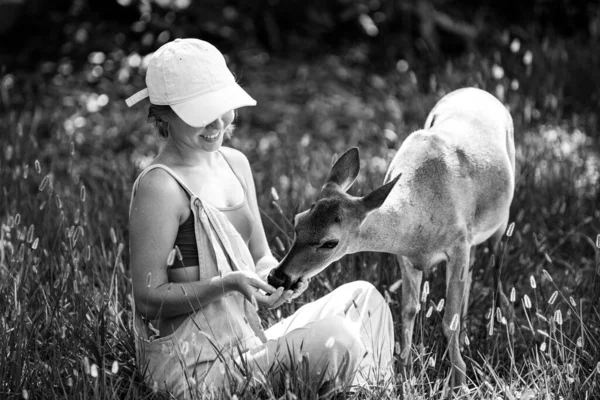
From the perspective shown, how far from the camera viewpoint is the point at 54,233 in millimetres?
4016

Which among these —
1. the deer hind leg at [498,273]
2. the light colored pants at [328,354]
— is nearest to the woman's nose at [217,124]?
the light colored pants at [328,354]

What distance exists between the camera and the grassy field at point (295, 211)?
9.87 feet

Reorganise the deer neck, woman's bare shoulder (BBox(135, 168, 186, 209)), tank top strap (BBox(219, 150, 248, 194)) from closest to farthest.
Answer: the deer neck < woman's bare shoulder (BBox(135, 168, 186, 209)) < tank top strap (BBox(219, 150, 248, 194))

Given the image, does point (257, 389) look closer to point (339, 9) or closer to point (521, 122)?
point (521, 122)

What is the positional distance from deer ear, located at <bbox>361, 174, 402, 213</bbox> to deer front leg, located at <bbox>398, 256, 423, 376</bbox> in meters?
0.48

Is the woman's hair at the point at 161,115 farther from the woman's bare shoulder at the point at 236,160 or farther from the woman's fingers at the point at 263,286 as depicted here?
the woman's fingers at the point at 263,286

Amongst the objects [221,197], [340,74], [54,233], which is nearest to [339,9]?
[340,74]

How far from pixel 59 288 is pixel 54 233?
0.80 m

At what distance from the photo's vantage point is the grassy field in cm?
301

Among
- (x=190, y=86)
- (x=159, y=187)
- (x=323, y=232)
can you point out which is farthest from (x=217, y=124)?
(x=323, y=232)

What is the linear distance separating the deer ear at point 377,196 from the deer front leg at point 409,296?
477 mm

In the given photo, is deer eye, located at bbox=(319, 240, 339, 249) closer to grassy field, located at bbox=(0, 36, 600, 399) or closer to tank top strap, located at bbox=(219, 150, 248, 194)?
grassy field, located at bbox=(0, 36, 600, 399)

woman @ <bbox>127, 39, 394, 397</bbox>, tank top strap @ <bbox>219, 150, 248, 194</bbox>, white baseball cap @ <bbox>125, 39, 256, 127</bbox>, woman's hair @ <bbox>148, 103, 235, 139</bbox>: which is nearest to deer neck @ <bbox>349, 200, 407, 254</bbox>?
woman @ <bbox>127, 39, 394, 397</bbox>

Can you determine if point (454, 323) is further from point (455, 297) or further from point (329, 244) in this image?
point (329, 244)
